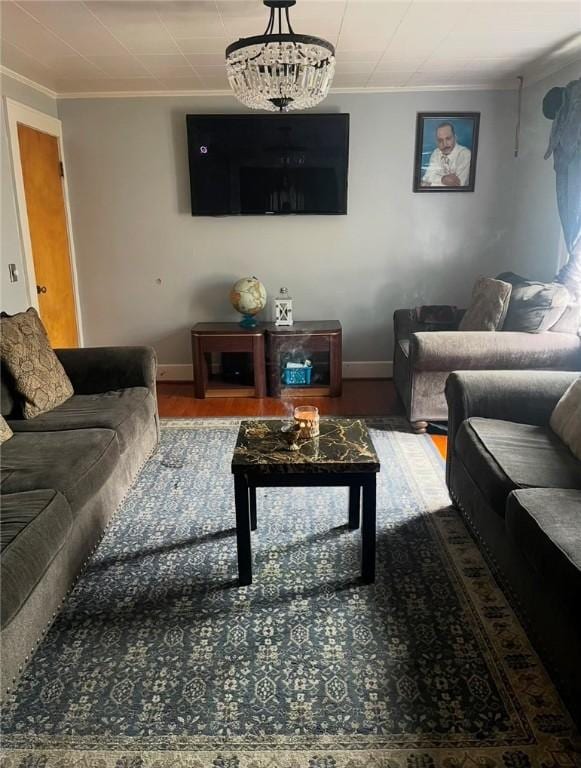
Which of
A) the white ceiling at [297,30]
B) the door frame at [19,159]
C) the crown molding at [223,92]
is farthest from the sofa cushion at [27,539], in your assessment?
the crown molding at [223,92]

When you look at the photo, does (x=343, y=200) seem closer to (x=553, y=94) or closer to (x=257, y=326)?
(x=257, y=326)

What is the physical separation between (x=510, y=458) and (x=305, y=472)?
0.79m

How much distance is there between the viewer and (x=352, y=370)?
16.2 ft

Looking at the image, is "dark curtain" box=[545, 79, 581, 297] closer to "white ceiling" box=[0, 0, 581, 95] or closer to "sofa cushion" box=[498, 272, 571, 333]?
"sofa cushion" box=[498, 272, 571, 333]

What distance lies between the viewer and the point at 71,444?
242 cm

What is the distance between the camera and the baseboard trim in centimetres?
493

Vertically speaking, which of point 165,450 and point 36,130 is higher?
point 36,130

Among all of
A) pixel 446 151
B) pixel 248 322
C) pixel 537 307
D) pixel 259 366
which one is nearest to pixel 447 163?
pixel 446 151

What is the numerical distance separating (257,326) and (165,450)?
4.87 feet

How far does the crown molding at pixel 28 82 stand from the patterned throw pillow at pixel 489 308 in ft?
10.9

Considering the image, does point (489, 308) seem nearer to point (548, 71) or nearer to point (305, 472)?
point (548, 71)

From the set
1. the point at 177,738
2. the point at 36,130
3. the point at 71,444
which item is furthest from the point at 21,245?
the point at 177,738

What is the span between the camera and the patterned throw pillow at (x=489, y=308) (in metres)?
3.66

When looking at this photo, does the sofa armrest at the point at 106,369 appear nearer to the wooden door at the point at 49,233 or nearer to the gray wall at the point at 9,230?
the gray wall at the point at 9,230
